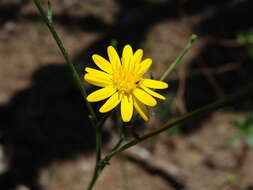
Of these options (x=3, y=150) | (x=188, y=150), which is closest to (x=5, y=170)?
(x=3, y=150)

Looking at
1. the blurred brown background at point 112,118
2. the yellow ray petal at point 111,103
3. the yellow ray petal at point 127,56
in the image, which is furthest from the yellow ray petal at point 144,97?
the blurred brown background at point 112,118

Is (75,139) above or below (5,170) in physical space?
above

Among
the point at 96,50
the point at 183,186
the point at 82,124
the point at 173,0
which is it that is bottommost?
the point at 183,186

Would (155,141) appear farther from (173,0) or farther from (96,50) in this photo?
(173,0)

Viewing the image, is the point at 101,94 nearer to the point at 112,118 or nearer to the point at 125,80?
the point at 125,80

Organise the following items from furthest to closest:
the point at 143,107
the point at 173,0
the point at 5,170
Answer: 1. the point at 173,0
2. the point at 5,170
3. the point at 143,107

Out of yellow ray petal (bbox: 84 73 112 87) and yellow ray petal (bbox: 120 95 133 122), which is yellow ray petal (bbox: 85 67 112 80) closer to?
yellow ray petal (bbox: 84 73 112 87)

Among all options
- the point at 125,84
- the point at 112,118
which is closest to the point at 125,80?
the point at 125,84
